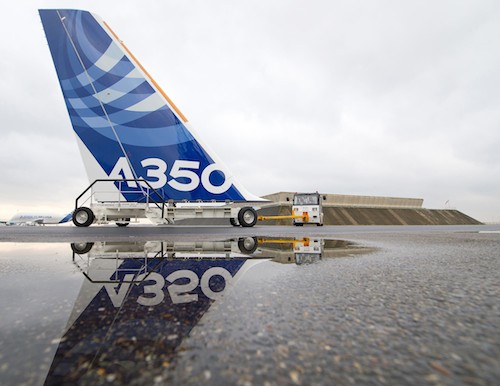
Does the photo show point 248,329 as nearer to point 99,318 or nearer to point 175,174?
point 99,318

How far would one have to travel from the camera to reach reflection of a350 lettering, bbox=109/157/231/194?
962 centimetres

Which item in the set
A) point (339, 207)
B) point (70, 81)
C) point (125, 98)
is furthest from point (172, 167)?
point (339, 207)

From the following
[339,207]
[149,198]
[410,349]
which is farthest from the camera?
[339,207]

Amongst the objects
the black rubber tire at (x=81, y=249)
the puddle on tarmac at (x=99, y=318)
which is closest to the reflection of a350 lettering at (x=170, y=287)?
the puddle on tarmac at (x=99, y=318)

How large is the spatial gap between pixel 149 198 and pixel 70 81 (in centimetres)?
571

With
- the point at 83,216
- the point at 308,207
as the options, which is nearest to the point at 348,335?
the point at 83,216

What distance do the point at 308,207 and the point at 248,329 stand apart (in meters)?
17.0

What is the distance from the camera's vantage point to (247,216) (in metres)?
10.2

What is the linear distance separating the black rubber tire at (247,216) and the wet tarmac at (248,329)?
314 inches

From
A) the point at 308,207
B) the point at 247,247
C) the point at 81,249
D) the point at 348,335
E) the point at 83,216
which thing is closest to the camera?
the point at 348,335

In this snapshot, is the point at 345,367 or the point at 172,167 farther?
the point at 172,167

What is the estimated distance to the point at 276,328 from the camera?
1.05 meters

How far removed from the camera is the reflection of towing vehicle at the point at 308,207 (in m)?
17.5

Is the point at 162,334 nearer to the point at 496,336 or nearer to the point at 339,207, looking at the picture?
the point at 496,336
